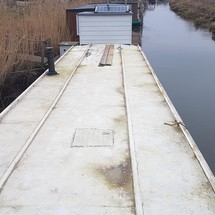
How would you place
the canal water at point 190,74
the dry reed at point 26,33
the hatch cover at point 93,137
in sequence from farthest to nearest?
the canal water at point 190,74 → the dry reed at point 26,33 → the hatch cover at point 93,137

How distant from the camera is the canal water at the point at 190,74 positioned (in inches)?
243

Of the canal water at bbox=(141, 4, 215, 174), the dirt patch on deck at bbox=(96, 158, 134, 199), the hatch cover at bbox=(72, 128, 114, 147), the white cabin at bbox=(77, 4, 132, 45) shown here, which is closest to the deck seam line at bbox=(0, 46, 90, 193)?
the hatch cover at bbox=(72, 128, 114, 147)

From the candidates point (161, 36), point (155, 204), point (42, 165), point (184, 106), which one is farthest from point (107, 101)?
point (161, 36)

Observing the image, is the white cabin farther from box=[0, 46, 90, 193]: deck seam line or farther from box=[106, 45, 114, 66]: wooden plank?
box=[0, 46, 90, 193]: deck seam line

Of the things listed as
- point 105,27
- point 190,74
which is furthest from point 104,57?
point 190,74

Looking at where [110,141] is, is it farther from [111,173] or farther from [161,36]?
[161,36]

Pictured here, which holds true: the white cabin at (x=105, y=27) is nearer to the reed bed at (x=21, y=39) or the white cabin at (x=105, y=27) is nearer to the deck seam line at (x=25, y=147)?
the reed bed at (x=21, y=39)

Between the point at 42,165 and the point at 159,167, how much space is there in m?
0.96

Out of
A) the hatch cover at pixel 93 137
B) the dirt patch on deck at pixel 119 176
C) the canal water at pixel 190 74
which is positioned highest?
the hatch cover at pixel 93 137

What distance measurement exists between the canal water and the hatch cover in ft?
7.91

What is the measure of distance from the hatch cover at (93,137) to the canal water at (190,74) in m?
2.41

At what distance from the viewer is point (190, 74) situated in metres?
9.75

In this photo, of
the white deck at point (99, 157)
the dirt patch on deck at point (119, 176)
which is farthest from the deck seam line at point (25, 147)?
the dirt patch on deck at point (119, 176)

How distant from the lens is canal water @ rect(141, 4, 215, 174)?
6176 millimetres
